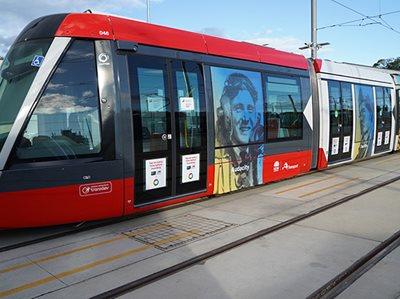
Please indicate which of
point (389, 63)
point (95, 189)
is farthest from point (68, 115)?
point (389, 63)

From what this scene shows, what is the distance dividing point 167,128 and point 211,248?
211 centimetres

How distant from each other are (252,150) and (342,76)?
15.3 ft

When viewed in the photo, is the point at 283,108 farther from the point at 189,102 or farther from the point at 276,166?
the point at 189,102

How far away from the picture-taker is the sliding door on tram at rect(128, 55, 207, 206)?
5602 millimetres

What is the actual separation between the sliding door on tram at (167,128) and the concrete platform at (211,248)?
56cm

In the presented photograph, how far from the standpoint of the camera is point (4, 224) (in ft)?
15.4

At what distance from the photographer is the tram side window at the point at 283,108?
809 centimetres

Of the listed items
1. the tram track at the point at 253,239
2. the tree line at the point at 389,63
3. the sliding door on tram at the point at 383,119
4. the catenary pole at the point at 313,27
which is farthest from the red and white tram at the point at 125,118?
the tree line at the point at 389,63

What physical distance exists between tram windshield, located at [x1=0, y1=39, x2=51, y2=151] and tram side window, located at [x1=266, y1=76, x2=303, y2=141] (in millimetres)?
4687

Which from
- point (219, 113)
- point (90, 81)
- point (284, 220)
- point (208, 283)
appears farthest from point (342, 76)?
point (208, 283)

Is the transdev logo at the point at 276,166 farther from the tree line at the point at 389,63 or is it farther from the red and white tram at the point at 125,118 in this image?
the tree line at the point at 389,63

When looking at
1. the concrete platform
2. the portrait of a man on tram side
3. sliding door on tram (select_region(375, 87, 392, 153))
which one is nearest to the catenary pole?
sliding door on tram (select_region(375, 87, 392, 153))

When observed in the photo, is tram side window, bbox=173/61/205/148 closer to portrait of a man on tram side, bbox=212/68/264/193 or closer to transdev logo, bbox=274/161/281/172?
portrait of a man on tram side, bbox=212/68/264/193

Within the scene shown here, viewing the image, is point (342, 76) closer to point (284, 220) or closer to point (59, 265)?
point (284, 220)
